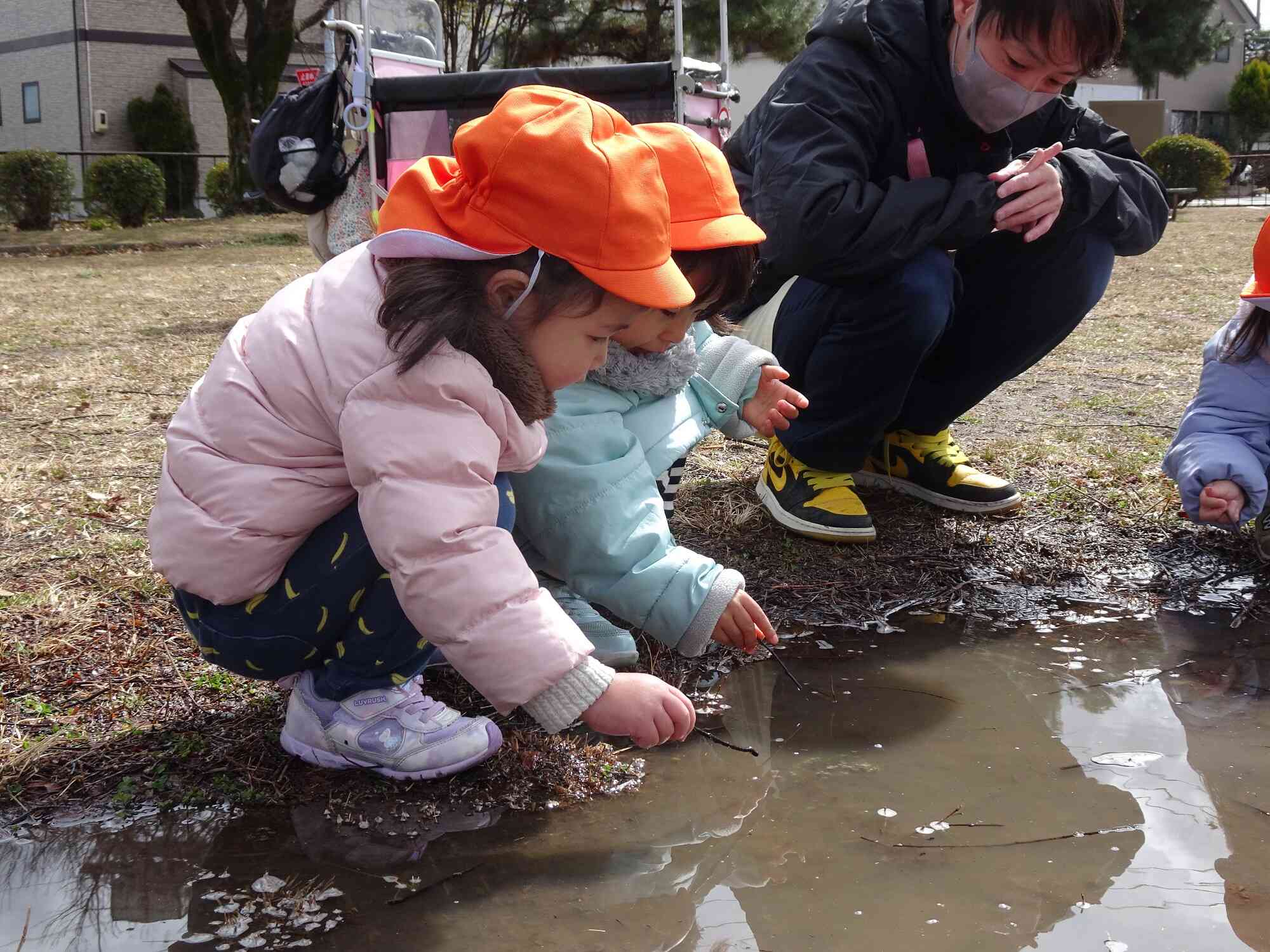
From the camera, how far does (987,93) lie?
2.30 m

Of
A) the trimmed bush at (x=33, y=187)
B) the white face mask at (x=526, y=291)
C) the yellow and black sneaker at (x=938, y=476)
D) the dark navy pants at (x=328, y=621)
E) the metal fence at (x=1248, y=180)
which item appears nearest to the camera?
the white face mask at (x=526, y=291)

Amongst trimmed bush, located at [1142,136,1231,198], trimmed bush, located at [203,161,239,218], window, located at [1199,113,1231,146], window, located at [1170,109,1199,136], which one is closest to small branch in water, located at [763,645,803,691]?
trimmed bush, located at [203,161,239,218]

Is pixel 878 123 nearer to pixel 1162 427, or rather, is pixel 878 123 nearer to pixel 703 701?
pixel 703 701

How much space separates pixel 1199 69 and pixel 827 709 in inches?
1543

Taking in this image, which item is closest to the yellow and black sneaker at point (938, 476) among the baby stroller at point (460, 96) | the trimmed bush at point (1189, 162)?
the baby stroller at point (460, 96)

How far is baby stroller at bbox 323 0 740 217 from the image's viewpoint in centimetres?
496

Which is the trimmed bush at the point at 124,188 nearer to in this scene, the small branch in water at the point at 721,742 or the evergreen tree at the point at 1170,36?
the small branch in water at the point at 721,742

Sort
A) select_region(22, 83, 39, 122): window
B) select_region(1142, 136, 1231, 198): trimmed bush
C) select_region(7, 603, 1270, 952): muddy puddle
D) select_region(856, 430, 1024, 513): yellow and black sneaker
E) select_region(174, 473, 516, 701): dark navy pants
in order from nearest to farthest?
select_region(7, 603, 1270, 952): muddy puddle, select_region(174, 473, 516, 701): dark navy pants, select_region(856, 430, 1024, 513): yellow and black sneaker, select_region(1142, 136, 1231, 198): trimmed bush, select_region(22, 83, 39, 122): window

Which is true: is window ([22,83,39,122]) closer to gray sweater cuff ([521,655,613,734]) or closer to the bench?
the bench

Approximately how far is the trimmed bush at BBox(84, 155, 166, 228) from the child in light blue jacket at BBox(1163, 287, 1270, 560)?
1567 cm

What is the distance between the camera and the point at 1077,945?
4.04 ft

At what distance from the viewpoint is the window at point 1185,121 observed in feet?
114

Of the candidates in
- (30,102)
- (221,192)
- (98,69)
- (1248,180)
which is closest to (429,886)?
(221,192)

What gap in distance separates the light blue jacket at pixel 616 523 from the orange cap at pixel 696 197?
0.36m
